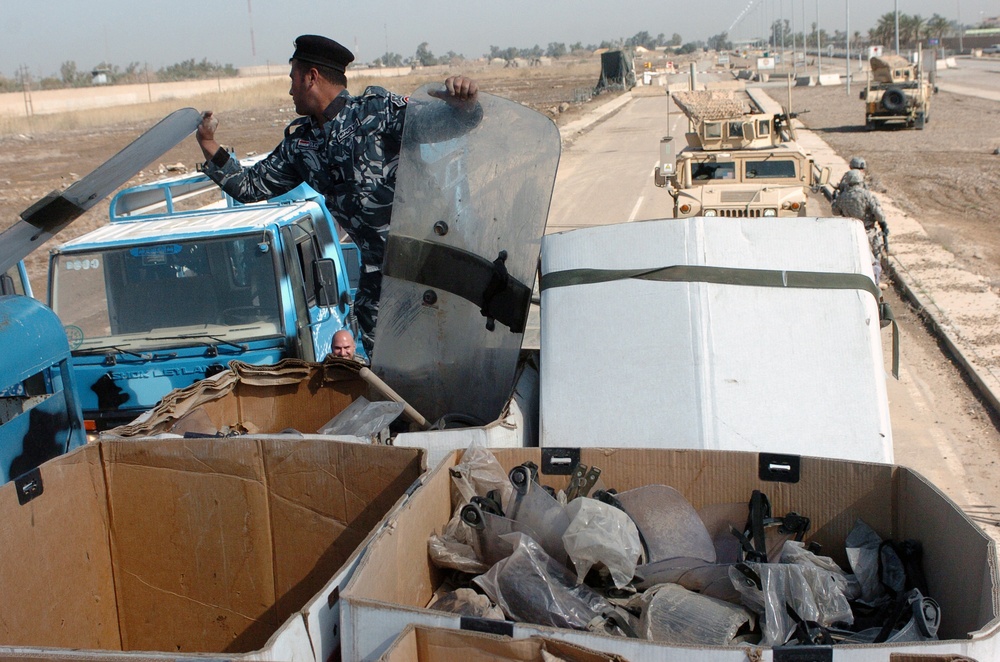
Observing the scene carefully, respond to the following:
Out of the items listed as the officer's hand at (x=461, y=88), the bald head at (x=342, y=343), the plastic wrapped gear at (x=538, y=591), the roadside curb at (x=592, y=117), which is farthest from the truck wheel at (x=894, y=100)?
the plastic wrapped gear at (x=538, y=591)

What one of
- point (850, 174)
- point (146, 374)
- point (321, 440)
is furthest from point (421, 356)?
point (850, 174)

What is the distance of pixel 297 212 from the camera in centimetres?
667

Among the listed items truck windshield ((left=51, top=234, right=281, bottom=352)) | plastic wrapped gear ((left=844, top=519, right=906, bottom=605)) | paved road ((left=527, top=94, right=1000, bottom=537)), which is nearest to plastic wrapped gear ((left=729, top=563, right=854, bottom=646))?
plastic wrapped gear ((left=844, top=519, right=906, bottom=605))

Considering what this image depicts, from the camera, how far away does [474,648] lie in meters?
1.92

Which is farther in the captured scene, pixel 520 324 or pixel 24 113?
pixel 24 113

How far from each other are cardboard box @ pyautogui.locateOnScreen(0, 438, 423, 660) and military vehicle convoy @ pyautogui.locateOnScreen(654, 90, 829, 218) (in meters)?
8.67

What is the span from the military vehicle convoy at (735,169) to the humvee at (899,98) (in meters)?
17.6

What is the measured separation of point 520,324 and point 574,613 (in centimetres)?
183

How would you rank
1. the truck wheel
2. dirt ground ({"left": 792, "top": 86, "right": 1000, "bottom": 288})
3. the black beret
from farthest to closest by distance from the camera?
the truck wheel
dirt ground ({"left": 792, "top": 86, "right": 1000, "bottom": 288})
the black beret

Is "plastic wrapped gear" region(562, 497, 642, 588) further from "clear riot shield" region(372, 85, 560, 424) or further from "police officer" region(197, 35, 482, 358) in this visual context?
"police officer" region(197, 35, 482, 358)

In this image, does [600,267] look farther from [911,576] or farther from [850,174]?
[850,174]

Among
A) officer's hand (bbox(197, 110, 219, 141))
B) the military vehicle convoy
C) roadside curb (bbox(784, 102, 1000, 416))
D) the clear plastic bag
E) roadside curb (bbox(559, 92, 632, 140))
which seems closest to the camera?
the clear plastic bag

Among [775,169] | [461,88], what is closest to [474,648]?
[461,88]

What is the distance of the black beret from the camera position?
449 centimetres
